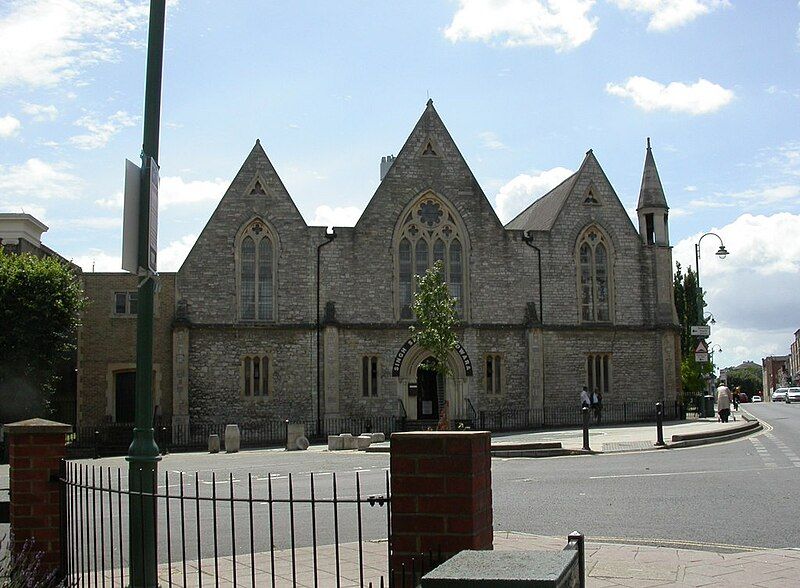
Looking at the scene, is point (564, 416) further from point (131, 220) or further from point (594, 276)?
point (131, 220)

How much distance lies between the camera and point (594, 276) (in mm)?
38500

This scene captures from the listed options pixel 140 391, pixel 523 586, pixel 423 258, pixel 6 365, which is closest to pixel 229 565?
pixel 140 391

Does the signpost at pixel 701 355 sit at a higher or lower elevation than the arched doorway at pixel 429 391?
higher

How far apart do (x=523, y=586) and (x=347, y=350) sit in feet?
106

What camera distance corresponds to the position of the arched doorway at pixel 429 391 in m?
37.5

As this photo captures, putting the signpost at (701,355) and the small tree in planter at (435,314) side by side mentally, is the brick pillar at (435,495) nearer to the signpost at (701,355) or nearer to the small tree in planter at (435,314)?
the small tree in planter at (435,314)

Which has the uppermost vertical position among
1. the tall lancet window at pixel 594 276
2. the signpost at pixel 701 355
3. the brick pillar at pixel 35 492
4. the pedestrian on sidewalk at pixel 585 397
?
the tall lancet window at pixel 594 276

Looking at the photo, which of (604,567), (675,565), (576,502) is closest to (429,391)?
(576,502)

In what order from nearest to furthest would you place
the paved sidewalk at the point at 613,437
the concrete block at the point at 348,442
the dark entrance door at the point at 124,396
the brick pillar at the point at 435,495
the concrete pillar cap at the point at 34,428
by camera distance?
1. the brick pillar at the point at 435,495
2. the concrete pillar cap at the point at 34,428
3. the paved sidewalk at the point at 613,437
4. the concrete block at the point at 348,442
5. the dark entrance door at the point at 124,396

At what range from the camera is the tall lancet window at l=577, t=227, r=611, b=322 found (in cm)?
3828

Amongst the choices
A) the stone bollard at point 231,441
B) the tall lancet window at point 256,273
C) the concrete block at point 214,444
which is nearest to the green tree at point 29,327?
the tall lancet window at point 256,273

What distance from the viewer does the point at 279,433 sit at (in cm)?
3503

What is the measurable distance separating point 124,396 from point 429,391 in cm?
1235

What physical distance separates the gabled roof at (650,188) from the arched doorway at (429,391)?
12.2 metres
